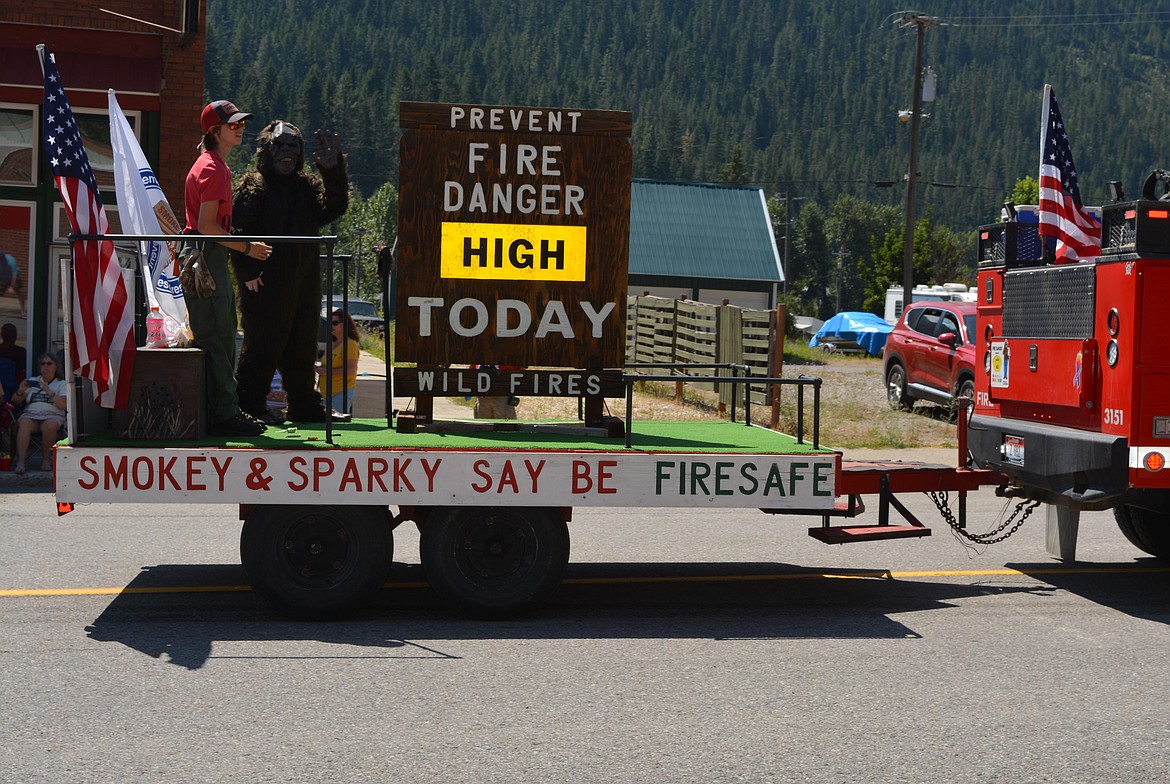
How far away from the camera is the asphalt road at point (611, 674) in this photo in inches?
191

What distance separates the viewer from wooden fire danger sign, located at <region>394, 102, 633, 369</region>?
755 centimetres

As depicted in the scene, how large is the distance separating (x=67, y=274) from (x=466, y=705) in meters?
3.07

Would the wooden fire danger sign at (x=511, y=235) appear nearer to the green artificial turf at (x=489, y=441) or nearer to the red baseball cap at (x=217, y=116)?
the green artificial turf at (x=489, y=441)

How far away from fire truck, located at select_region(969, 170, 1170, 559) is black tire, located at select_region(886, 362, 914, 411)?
1113 centimetres

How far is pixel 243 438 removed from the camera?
23.3 feet

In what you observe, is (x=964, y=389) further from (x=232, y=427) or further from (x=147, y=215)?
(x=147, y=215)

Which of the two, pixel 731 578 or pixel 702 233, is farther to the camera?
pixel 702 233

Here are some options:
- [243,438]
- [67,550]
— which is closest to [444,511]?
[243,438]

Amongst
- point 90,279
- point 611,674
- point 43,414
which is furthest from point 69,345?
point 43,414

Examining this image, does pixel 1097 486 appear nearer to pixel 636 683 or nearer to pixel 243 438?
pixel 636 683

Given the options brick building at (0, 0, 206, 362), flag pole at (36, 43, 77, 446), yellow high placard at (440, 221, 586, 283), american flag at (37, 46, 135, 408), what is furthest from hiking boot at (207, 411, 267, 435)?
brick building at (0, 0, 206, 362)

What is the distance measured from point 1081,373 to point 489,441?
11.6 feet

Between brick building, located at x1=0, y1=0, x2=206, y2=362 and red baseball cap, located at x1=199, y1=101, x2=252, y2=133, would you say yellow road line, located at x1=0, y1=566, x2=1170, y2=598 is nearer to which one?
red baseball cap, located at x1=199, y1=101, x2=252, y2=133

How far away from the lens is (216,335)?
7.18 m
